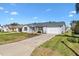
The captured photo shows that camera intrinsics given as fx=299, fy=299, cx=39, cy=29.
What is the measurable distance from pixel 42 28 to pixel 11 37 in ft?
2.09

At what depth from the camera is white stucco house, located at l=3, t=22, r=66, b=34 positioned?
5773 mm

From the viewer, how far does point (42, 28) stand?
591 cm

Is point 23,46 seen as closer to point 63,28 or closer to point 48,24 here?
point 48,24

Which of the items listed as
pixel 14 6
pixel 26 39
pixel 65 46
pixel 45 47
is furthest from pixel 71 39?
pixel 14 6

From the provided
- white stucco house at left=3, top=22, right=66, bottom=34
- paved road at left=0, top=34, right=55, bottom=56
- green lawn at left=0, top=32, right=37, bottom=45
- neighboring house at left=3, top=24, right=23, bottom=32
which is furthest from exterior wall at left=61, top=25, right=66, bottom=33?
neighboring house at left=3, top=24, right=23, bottom=32

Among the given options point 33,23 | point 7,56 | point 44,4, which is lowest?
point 7,56

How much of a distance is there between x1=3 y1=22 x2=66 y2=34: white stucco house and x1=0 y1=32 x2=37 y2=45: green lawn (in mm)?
82

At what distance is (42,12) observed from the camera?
18.8ft

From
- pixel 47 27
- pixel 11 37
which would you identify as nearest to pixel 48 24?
pixel 47 27

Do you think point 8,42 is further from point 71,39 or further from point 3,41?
point 71,39

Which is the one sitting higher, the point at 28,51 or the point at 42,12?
the point at 42,12

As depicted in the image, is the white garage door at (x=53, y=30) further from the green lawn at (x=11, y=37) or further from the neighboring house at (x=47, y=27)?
the green lawn at (x=11, y=37)

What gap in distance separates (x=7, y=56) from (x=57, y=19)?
118cm

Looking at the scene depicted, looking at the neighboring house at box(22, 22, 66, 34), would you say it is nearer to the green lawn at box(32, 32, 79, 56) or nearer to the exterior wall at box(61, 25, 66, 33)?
the exterior wall at box(61, 25, 66, 33)
